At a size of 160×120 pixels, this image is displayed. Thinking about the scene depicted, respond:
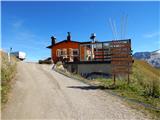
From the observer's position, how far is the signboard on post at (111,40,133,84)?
55.3 ft

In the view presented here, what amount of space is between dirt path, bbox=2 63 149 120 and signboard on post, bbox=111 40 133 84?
9.75ft

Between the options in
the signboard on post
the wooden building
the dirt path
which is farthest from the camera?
the wooden building

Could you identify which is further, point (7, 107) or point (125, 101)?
point (125, 101)

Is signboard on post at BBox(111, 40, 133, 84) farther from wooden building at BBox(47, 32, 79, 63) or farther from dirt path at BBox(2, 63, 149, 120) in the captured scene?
wooden building at BBox(47, 32, 79, 63)

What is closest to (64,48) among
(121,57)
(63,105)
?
(121,57)

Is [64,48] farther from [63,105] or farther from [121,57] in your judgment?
[63,105]

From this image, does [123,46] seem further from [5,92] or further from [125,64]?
[5,92]

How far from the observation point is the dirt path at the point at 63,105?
9.61 metres

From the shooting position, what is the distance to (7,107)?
413 inches

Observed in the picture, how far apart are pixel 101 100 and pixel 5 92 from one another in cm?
421

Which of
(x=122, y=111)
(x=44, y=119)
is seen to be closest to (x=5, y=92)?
(x=44, y=119)

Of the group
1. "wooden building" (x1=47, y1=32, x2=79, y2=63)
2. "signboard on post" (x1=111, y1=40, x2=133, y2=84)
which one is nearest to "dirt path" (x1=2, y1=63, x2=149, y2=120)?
"signboard on post" (x1=111, y1=40, x2=133, y2=84)

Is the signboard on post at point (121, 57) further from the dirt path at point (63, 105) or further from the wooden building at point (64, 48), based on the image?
the wooden building at point (64, 48)

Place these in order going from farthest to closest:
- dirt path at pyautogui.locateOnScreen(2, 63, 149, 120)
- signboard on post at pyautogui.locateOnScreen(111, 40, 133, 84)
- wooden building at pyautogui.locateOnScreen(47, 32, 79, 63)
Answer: wooden building at pyautogui.locateOnScreen(47, 32, 79, 63) → signboard on post at pyautogui.locateOnScreen(111, 40, 133, 84) → dirt path at pyautogui.locateOnScreen(2, 63, 149, 120)
